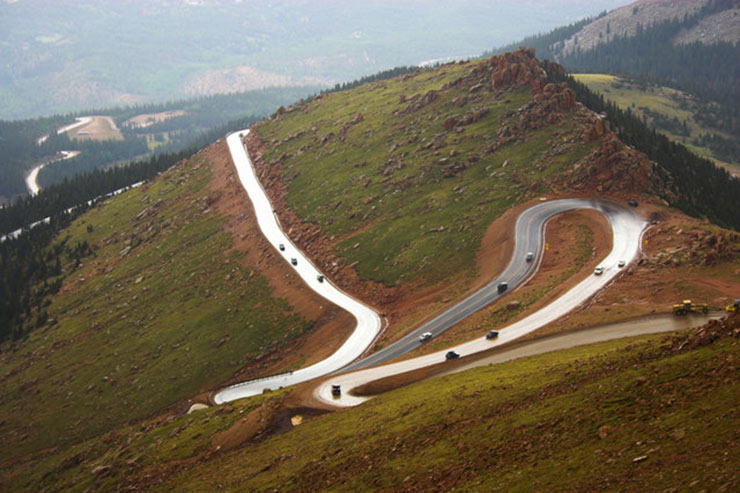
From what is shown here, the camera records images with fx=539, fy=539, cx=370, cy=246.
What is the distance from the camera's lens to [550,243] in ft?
315

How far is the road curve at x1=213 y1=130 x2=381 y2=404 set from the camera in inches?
3300

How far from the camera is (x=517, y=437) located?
130 feet

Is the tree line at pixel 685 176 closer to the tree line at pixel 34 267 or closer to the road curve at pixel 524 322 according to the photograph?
the road curve at pixel 524 322

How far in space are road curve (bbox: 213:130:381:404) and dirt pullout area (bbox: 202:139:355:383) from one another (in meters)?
1.58

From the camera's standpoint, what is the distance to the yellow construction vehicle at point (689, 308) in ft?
215

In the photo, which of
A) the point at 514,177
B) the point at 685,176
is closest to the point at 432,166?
the point at 514,177

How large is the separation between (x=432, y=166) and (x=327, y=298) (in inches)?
1804

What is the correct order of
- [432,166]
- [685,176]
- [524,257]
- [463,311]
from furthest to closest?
[432,166] → [685,176] → [524,257] → [463,311]

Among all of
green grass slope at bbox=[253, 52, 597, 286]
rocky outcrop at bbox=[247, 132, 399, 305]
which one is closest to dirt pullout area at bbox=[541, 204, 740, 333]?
green grass slope at bbox=[253, 52, 597, 286]

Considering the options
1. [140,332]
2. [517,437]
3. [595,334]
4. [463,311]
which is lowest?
[595,334]

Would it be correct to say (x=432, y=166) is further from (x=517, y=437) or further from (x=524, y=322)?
(x=517, y=437)

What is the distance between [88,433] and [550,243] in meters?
82.9

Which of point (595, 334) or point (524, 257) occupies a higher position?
point (524, 257)

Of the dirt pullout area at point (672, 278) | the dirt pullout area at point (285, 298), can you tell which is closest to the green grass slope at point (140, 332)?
the dirt pullout area at point (285, 298)
